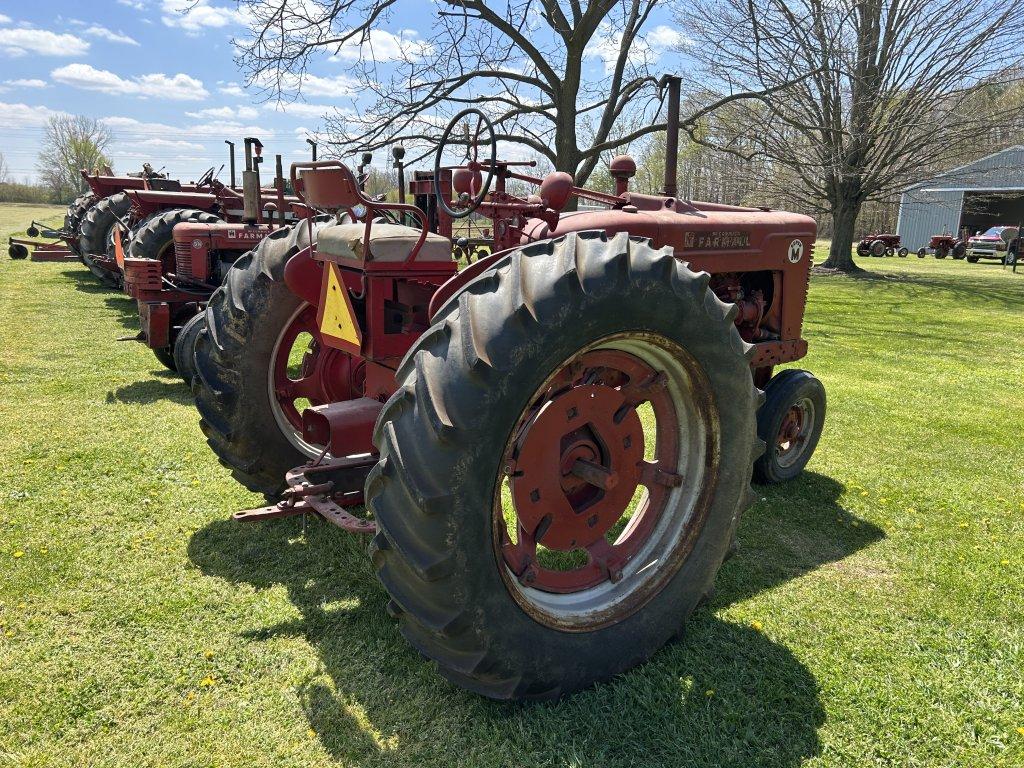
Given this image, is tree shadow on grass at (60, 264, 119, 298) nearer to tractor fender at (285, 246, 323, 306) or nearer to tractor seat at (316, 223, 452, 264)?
tractor fender at (285, 246, 323, 306)

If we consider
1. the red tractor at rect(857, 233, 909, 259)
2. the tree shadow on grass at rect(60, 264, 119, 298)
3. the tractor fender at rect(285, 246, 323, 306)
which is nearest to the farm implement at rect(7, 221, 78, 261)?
the tree shadow on grass at rect(60, 264, 119, 298)

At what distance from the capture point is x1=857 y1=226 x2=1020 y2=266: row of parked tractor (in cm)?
2772

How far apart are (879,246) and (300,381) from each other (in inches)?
1307

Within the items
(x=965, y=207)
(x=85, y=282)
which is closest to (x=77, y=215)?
(x=85, y=282)

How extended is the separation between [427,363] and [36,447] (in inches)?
155

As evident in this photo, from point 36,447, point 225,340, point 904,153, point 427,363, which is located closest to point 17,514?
point 36,447

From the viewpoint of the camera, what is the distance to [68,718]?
2283mm

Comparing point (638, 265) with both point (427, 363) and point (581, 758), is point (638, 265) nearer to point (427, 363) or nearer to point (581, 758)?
point (427, 363)

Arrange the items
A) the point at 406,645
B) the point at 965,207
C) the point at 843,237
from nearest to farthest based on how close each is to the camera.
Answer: the point at 406,645, the point at 843,237, the point at 965,207

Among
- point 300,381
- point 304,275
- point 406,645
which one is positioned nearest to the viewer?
point 406,645

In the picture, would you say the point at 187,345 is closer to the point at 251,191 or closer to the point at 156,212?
the point at 251,191

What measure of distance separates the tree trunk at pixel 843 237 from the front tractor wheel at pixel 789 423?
750 inches

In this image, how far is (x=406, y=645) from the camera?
8.83 ft

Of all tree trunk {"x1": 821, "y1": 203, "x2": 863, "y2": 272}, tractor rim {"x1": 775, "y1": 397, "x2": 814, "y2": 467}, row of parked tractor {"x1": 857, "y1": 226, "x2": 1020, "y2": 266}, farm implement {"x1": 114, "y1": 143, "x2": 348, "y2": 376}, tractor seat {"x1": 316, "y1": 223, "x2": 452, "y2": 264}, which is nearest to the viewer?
tractor seat {"x1": 316, "y1": 223, "x2": 452, "y2": 264}
